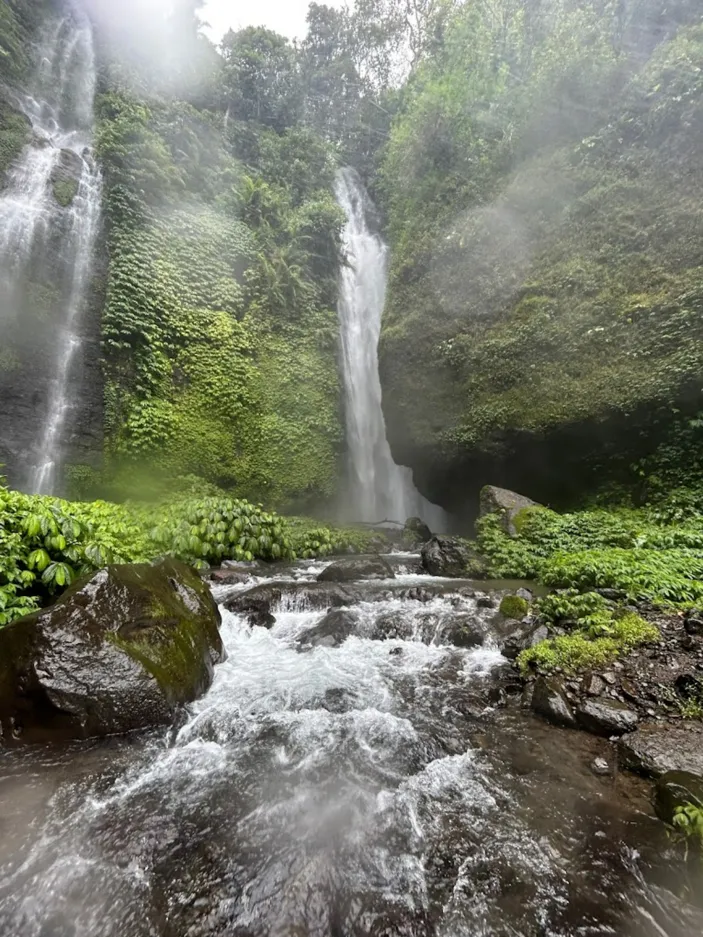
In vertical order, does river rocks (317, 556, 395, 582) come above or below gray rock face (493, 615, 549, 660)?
above

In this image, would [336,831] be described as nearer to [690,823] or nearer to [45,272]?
[690,823]

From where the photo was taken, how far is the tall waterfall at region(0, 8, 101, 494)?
1172cm

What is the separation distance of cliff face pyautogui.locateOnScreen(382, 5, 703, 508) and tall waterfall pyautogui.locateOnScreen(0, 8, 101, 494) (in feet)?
32.1

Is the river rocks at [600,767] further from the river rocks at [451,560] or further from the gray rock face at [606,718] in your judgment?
the river rocks at [451,560]

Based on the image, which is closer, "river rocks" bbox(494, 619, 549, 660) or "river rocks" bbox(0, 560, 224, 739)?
"river rocks" bbox(0, 560, 224, 739)

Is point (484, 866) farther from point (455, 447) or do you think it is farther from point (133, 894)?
point (455, 447)

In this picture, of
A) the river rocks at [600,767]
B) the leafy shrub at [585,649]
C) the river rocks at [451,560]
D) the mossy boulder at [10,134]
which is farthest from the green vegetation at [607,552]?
the mossy boulder at [10,134]

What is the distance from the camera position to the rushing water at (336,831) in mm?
2221

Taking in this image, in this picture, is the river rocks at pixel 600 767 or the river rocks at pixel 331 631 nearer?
the river rocks at pixel 600 767

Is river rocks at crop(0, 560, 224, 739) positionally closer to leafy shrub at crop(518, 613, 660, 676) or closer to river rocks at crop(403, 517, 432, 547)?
leafy shrub at crop(518, 613, 660, 676)

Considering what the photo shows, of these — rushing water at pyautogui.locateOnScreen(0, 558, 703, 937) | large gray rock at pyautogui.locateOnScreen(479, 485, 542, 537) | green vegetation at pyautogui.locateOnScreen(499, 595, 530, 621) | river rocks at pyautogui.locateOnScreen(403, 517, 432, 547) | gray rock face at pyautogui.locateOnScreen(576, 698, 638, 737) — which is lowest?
rushing water at pyautogui.locateOnScreen(0, 558, 703, 937)

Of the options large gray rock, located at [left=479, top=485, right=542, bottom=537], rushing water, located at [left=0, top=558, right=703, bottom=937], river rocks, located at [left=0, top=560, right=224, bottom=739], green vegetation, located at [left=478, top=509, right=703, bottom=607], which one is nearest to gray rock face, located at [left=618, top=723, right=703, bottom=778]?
rushing water, located at [left=0, top=558, right=703, bottom=937]

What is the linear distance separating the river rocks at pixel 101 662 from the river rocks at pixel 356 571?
13.2 feet

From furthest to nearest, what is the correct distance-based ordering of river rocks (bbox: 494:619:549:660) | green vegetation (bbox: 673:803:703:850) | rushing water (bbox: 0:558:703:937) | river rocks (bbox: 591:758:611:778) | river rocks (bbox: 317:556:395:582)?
river rocks (bbox: 317:556:395:582) → river rocks (bbox: 494:619:549:660) → river rocks (bbox: 591:758:611:778) → green vegetation (bbox: 673:803:703:850) → rushing water (bbox: 0:558:703:937)
